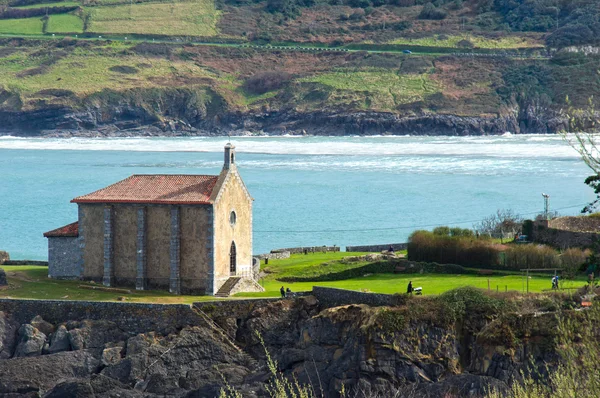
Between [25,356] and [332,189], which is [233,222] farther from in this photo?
[332,189]

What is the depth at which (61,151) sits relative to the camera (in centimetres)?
17625

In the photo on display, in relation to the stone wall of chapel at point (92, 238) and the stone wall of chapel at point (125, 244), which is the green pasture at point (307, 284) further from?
the stone wall of chapel at point (125, 244)

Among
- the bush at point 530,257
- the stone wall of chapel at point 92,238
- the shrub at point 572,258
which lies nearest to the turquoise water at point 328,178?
the stone wall of chapel at point 92,238

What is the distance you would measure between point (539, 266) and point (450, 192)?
6250cm

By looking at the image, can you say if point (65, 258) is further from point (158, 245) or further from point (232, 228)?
point (232, 228)

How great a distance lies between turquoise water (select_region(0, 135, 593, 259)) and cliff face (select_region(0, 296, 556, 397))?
2879 cm

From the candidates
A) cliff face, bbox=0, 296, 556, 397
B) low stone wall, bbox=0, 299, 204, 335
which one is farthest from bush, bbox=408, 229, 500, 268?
low stone wall, bbox=0, 299, 204, 335

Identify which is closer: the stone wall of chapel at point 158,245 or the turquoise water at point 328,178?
the stone wall of chapel at point 158,245

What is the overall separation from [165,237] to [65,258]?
467 cm

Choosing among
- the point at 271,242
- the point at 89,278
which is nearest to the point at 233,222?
the point at 89,278

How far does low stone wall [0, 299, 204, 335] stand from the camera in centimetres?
4819

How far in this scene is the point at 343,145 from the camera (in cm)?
17550

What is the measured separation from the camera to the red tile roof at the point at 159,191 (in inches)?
2051

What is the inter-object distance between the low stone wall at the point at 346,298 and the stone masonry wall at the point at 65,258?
10.9 meters
